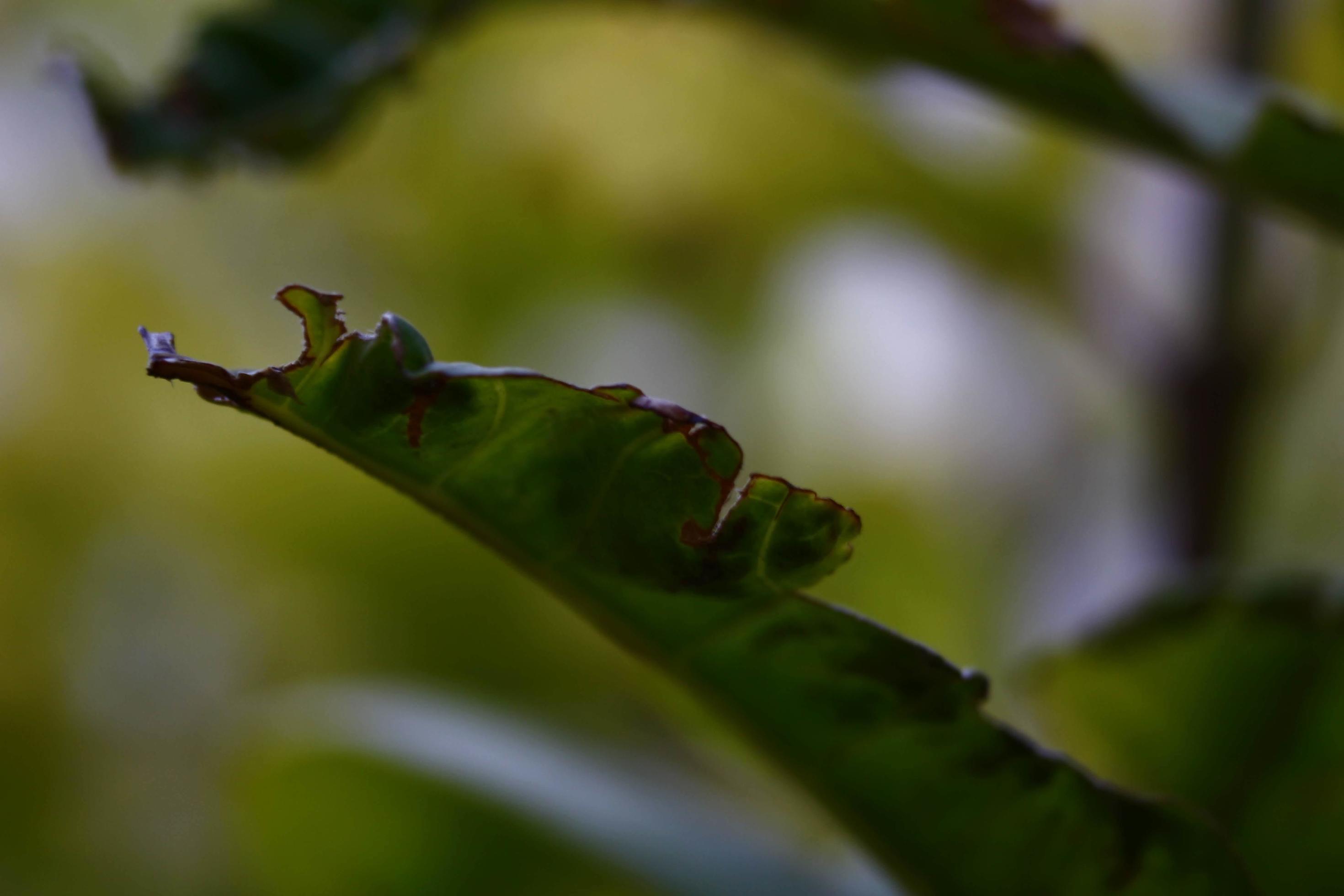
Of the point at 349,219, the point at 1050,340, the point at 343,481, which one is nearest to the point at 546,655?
the point at 343,481

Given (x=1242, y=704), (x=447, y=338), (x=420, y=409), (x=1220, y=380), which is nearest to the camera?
(x=420, y=409)

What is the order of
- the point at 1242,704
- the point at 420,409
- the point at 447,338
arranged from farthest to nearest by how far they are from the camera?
the point at 447,338 → the point at 1242,704 → the point at 420,409

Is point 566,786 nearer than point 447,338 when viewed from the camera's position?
Yes

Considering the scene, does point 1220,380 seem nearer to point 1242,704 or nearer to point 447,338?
point 1242,704

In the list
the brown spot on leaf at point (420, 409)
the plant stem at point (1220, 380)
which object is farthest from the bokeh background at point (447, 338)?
the brown spot on leaf at point (420, 409)

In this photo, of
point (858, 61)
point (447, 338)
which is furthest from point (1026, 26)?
point (447, 338)

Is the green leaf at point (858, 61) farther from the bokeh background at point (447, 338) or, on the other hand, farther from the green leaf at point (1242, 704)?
the bokeh background at point (447, 338)

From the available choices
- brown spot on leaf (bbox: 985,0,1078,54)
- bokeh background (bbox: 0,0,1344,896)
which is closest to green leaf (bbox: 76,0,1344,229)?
brown spot on leaf (bbox: 985,0,1078,54)

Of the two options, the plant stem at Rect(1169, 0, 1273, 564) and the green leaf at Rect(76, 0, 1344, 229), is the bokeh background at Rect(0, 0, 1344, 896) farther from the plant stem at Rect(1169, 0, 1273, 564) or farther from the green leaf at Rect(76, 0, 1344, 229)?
the green leaf at Rect(76, 0, 1344, 229)
